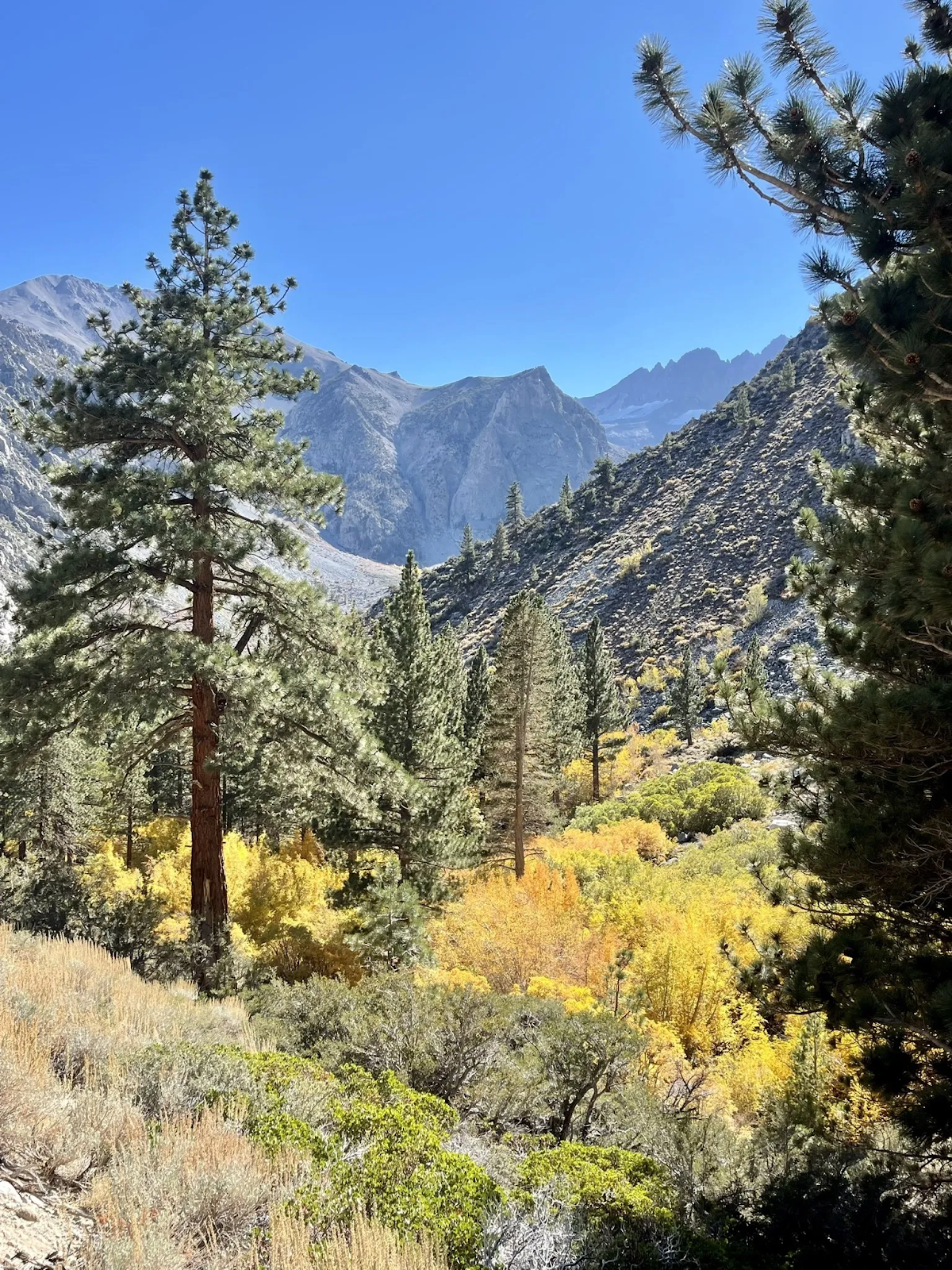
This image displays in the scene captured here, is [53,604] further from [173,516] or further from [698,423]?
[698,423]

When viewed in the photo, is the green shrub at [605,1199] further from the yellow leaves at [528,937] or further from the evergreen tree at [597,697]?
the evergreen tree at [597,697]

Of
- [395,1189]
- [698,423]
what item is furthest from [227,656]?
[698,423]

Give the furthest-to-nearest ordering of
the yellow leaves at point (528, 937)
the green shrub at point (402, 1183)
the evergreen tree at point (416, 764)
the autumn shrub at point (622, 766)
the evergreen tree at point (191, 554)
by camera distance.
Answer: the autumn shrub at point (622, 766) < the evergreen tree at point (416, 764) < the yellow leaves at point (528, 937) < the evergreen tree at point (191, 554) < the green shrub at point (402, 1183)

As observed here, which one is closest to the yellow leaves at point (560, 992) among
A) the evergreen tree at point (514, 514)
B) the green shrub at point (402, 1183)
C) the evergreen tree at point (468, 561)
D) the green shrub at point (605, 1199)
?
the green shrub at point (605, 1199)

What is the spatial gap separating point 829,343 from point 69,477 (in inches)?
324

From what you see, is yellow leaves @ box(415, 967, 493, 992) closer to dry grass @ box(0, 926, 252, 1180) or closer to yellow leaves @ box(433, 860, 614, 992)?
yellow leaves @ box(433, 860, 614, 992)

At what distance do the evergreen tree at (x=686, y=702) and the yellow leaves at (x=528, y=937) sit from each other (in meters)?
29.8

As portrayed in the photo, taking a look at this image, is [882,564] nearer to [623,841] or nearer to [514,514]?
[623,841]

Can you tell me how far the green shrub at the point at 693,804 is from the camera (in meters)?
24.3

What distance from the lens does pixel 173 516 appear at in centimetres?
784

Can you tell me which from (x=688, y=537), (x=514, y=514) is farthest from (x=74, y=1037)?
(x=514, y=514)

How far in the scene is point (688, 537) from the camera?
246 feet

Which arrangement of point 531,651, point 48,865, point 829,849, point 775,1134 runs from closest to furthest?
1. point 829,849
2. point 775,1134
3. point 48,865
4. point 531,651

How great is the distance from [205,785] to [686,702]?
38874 millimetres
